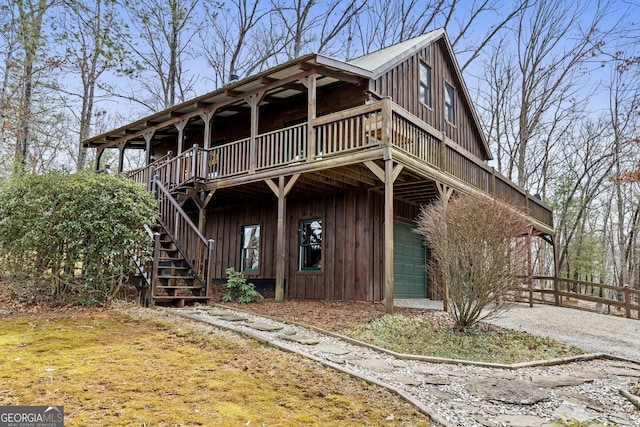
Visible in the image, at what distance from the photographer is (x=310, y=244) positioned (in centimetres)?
1211

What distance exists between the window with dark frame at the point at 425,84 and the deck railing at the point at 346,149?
9.27ft

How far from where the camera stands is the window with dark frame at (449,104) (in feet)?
49.6

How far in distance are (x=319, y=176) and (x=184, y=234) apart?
6.51m

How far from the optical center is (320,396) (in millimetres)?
3986

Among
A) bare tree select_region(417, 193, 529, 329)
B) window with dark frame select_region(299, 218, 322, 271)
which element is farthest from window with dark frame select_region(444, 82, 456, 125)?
bare tree select_region(417, 193, 529, 329)

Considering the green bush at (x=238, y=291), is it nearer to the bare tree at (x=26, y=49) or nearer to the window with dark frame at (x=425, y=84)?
the bare tree at (x=26, y=49)

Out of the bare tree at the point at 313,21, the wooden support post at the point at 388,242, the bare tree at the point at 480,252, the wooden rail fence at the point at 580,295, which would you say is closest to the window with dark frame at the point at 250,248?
the wooden support post at the point at 388,242

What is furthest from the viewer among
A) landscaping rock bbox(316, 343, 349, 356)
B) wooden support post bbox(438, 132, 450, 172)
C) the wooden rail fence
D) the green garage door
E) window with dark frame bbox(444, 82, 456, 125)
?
window with dark frame bbox(444, 82, 456, 125)

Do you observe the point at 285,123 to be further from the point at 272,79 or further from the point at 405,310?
the point at 405,310

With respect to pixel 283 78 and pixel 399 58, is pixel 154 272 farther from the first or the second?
pixel 399 58

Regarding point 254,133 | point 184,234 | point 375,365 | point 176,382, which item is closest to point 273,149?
point 254,133

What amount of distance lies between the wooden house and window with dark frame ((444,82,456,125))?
0.06 m

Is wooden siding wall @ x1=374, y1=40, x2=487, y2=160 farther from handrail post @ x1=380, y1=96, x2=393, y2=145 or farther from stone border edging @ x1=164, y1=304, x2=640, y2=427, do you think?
stone border edging @ x1=164, y1=304, x2=640, y2=427

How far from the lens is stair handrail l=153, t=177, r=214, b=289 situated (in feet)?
30.4
